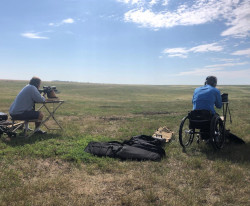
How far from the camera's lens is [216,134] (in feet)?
21.4

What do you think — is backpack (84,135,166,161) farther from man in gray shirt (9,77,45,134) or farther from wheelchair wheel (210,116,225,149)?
man in gray shirt (9,77,45,134)

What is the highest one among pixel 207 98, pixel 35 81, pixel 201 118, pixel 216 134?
pixel 35 81

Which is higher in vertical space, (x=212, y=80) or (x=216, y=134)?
(x=212, y=80)

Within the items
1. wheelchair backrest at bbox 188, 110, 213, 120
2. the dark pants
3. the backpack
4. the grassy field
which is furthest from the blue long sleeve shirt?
the dark pants

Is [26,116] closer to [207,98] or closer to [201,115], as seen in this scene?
[201,115]

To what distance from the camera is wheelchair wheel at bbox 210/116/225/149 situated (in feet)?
20.9

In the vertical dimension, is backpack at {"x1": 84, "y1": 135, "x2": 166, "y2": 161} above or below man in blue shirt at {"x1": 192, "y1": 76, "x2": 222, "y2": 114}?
below

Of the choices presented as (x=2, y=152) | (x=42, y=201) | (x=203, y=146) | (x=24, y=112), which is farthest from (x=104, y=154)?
(x=24, y=112)

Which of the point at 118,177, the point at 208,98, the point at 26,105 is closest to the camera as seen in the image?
the point at 118,177

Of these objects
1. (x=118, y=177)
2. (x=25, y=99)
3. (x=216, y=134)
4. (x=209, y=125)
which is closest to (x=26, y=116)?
(x=25, y=99)

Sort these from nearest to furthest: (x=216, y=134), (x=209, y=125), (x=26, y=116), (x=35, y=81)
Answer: (x=216, y=134)
(x=209, y=125)
(x=26, y=116)
(x=35, y=81)

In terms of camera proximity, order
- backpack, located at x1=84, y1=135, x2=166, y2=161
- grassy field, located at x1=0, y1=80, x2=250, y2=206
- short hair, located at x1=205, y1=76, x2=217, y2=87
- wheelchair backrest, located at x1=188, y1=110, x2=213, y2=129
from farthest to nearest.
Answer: short hair, located at x1=205, y1=76, x2=217, y2=87 < wheelchair backrest, located at x1=188, y1=110, x2=213, y2=129 < backpack, located at x1=84, y1=135, x2=166, y2=161 < grassy field, located at x1=0, y1=80, x2=250, y2=206

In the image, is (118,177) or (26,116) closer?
(118,177)

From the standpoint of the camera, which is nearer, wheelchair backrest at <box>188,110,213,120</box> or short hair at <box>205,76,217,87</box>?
wheelchair backrest at <box>188,110,213,120</box>
